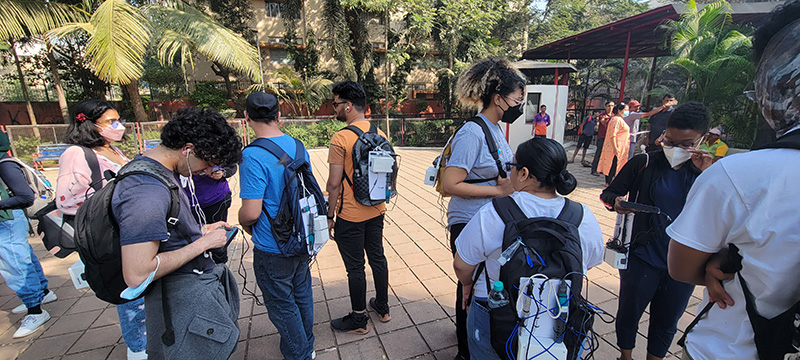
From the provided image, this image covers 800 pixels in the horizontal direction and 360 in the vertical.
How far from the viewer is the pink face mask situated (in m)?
2.38

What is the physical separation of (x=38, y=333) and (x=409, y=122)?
487 inches

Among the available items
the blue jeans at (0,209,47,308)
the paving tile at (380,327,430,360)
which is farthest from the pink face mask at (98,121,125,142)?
the paving tile at (380,327,430,360)

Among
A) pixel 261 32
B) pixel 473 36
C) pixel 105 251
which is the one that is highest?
pixel 261 32

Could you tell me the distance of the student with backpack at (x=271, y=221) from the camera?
1851 mm

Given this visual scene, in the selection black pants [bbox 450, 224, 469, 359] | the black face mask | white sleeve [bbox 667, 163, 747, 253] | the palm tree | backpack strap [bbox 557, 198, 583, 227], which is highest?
the palm tree

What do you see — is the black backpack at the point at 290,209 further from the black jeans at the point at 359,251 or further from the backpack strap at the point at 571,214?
the backpack strap at the point at 571,214

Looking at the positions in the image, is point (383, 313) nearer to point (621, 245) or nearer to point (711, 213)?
point (621, 245)

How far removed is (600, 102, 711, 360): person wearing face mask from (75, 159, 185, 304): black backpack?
2.44 meters

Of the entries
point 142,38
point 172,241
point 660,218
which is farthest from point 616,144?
point 142,38

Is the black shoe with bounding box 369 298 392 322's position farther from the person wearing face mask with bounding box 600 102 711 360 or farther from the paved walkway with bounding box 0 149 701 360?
the person wearing face mask with bounding box 600 102 711 360

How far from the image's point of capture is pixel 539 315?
1.28 m

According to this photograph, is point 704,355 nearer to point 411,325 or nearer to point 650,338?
point 650,338

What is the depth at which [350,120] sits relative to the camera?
2.57 meters

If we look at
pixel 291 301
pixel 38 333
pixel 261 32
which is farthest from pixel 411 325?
pixel 261 32
